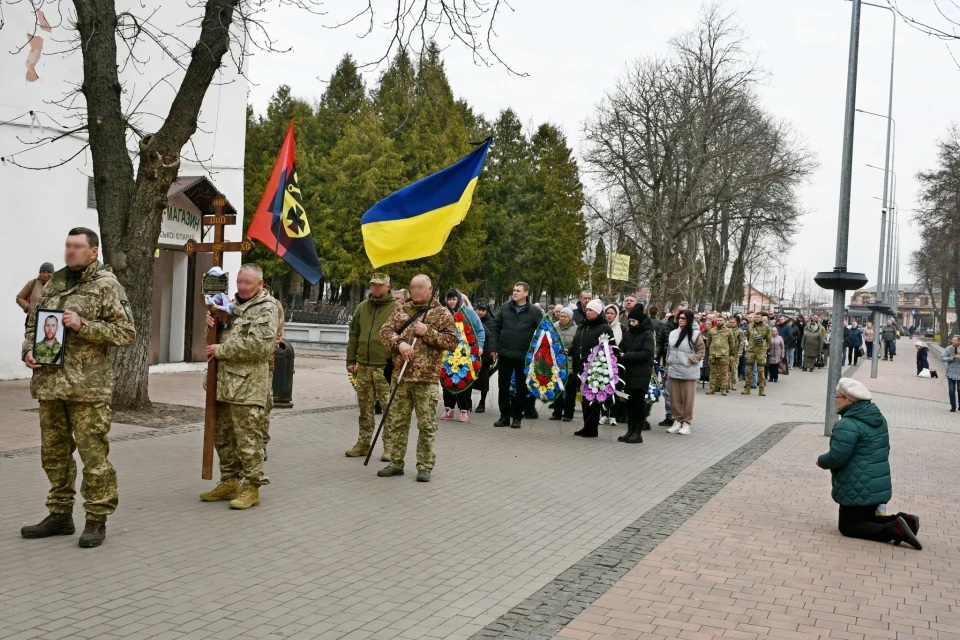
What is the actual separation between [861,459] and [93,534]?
217 inches

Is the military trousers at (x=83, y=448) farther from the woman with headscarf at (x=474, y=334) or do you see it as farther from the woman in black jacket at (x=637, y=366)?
the woman in black jacket at (x=637, y=366)

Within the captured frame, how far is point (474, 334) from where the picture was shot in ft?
44.6

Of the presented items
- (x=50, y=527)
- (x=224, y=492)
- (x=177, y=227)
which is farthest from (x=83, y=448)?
(x=177, y=227)

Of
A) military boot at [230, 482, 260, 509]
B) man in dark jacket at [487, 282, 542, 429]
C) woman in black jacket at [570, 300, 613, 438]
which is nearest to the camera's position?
military boot at [230, 482, 260, 509]

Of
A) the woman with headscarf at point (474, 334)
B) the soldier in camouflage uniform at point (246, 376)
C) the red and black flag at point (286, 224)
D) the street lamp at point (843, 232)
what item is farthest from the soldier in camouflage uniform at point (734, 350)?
the soldier in camouflage uniform at point (246, 376)

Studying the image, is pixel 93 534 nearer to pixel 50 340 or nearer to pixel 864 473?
pixel 50 340

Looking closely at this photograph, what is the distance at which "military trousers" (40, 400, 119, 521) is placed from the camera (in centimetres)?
602

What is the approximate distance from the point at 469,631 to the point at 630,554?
6.66ft

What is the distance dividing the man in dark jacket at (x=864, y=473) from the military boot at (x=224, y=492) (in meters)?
4.61

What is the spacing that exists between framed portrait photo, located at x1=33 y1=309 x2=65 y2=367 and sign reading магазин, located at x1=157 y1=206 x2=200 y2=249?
12.8 m

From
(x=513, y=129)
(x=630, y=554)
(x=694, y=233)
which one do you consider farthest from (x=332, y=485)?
(x=513, y=129)

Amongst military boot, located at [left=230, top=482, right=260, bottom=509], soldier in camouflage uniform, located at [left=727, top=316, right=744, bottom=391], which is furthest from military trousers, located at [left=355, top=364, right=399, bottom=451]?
soldier in camouflage uniform, located at [left=727, top=316, right=744, bottom=391]

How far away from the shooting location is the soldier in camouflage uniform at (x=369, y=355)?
9688mm

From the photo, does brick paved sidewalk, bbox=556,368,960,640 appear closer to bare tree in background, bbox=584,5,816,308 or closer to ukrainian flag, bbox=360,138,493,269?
ukrainian flag, bbox=360,138,493,269
